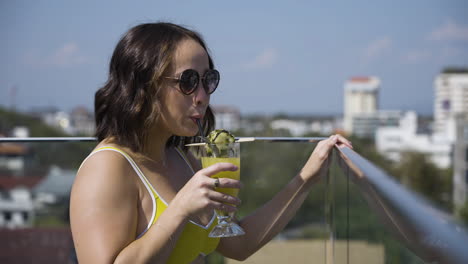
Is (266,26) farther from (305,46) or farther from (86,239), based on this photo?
(86,239)

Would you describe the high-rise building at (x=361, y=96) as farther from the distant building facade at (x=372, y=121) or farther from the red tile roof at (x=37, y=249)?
the red tile roof at (x=37, y=249)

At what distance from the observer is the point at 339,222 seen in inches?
76.4

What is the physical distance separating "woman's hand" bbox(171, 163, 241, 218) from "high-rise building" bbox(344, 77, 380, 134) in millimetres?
112259

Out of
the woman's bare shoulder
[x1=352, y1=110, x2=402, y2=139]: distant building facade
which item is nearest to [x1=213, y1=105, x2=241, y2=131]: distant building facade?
the woman's bare shoulder

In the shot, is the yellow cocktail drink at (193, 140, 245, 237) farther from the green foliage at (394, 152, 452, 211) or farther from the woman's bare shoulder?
the green foliage at (394, 152, 452, 211)

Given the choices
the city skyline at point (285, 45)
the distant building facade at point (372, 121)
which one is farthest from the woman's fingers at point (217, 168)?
the distant building facade at point (372, 121)

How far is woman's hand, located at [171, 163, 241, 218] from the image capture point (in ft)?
4.29

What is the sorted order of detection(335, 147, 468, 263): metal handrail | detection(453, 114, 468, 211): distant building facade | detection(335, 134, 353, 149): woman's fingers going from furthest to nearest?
detection(453, 114, 468, 211): distant building facade
detection(335, 134, 353, 149): woman's fingers
detection(335, 147, 468, 263): metal handrail

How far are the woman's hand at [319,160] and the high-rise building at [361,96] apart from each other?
112m

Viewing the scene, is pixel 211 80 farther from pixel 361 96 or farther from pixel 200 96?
pixel 361 96

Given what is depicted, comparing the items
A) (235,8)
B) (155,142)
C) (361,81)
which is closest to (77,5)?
(235,8)

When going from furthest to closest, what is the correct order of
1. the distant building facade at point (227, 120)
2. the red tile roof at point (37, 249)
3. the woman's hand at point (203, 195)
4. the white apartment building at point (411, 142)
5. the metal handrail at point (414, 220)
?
the white apartment building at point (411, 142)
the distant building facade at point (227, 120)
the red tile roof at point (37, 249)
the woman's hand at point (203, 195)
the metal handrail at point (414, 220)

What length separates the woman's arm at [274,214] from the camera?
1941 millimetres

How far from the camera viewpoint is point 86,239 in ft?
4.40
